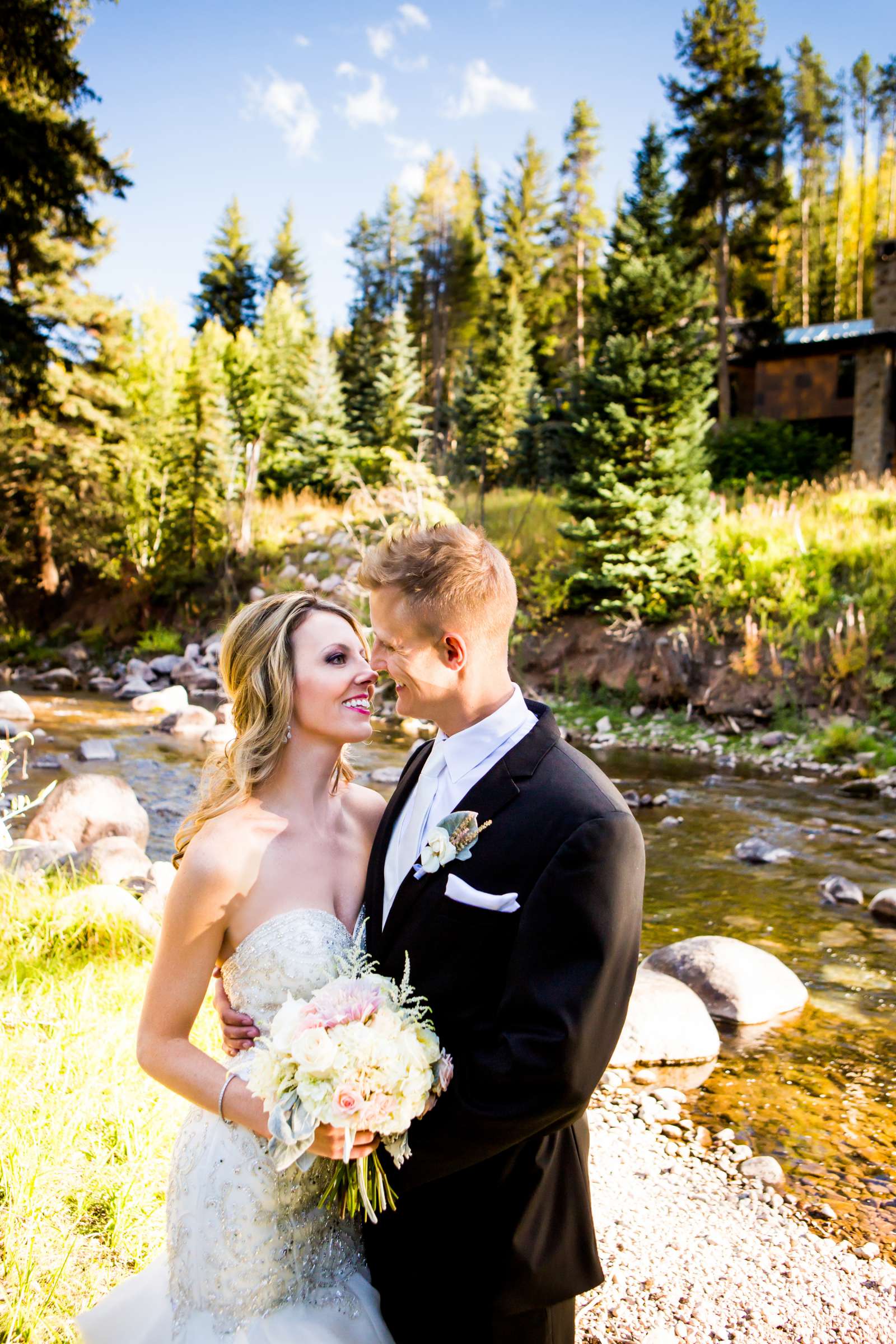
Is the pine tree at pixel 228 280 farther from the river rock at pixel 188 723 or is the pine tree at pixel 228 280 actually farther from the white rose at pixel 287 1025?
the white rose at pixel 287 1025

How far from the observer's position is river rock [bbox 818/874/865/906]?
8.16m

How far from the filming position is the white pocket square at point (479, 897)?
1842mm

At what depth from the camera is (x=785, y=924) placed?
767cm

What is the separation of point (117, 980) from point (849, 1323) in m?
3.78

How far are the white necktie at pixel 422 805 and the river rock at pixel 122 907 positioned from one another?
14.2 feet

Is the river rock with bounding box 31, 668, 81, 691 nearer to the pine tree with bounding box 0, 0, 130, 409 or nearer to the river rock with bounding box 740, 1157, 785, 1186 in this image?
the pine tree with bounding box 0, 0, 130, 409

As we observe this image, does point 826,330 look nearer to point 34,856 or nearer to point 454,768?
point 34,856

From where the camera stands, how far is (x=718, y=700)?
15914 mm

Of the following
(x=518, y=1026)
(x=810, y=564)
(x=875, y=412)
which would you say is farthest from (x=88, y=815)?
(x=875, y=412)

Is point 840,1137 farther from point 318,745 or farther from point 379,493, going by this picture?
point 379,493

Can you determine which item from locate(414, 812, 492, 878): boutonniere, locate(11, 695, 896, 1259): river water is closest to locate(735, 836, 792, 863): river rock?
locate(11, 695, 896, 1259): river water

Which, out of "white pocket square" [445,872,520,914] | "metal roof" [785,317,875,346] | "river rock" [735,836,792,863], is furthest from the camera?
"metal roof" [785,317,875,346]

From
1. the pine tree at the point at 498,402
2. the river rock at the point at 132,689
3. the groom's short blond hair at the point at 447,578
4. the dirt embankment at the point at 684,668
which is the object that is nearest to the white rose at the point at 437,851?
the groom's short blond hair at the point at 447,578

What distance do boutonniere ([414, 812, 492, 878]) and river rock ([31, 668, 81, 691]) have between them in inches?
811
